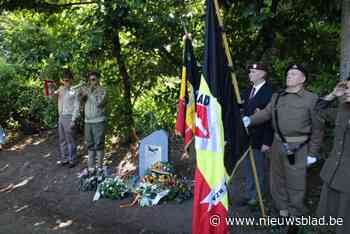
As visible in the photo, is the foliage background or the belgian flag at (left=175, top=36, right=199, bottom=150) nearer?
the belgian flag at (left=175, top=36, right=199, bottom=150)

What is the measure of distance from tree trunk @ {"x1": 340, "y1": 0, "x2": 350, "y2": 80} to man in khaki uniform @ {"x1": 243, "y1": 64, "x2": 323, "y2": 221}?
27.3 inches

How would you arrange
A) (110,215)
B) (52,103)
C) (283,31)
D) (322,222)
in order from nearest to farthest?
(322,222) < (110,215) < (283,31) < (52,103)

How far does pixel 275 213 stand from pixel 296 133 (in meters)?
1.33

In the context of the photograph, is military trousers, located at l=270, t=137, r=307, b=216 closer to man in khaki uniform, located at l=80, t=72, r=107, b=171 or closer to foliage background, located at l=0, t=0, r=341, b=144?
foliage background, located at l=0, t=0, r=341, b=144

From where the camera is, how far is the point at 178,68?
7.11m

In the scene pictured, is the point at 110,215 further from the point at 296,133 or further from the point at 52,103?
the point at 52,103

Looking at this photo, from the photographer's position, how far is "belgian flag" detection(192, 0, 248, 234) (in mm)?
3730

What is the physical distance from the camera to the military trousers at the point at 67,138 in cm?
775

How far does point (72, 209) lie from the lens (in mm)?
5883

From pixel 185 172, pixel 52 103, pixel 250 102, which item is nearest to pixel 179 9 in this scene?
pixel 250 102

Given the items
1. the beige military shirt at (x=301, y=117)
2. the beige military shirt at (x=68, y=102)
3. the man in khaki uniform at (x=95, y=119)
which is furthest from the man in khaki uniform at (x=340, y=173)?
the beige military shirt at (x=68, y=102)

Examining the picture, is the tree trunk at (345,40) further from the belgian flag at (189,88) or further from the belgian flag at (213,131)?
the belgian flag at (189,88)

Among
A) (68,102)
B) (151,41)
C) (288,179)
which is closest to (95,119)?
(68,102)

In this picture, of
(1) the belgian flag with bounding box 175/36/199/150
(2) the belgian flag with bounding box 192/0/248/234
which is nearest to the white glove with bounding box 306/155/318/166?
(2) the belgian flag with bounding box 192/0/248/234
